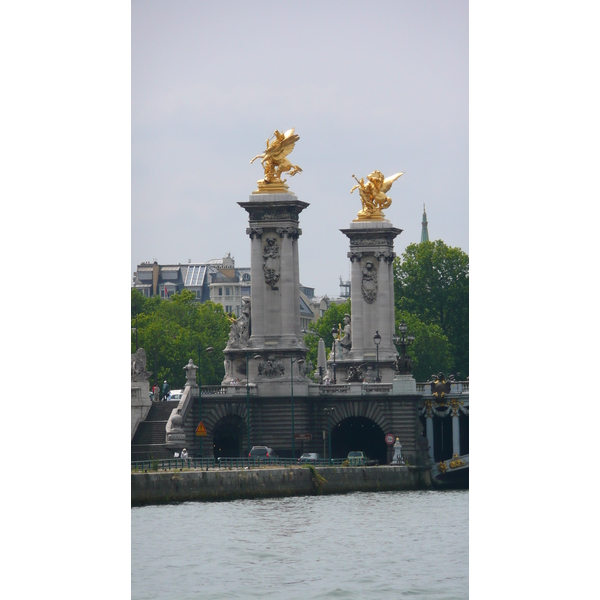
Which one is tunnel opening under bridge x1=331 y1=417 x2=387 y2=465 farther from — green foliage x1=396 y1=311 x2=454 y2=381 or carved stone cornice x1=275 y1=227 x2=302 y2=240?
green foliage x1=396 y1=311 x2=454 y2=381

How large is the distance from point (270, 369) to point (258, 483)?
1276cm

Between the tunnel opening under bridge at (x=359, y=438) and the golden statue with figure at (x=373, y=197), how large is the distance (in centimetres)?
1143

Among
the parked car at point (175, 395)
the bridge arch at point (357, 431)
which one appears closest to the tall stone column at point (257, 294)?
the bridge arch at point (357, 431)

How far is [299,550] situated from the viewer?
30219 millimetres

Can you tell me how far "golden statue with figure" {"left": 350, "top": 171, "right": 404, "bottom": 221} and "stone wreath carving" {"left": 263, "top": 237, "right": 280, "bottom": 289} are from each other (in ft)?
32.9

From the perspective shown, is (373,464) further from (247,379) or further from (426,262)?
(426,262)

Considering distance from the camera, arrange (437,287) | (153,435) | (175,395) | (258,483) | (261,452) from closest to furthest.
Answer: (258,483) → (153,435) → (261,452) → (175,395) → (437,287)

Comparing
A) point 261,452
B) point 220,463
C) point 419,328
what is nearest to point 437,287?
point 419,328

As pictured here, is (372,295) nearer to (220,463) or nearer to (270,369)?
(270,369)

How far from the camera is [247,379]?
55.4 meters

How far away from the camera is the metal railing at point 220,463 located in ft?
142
